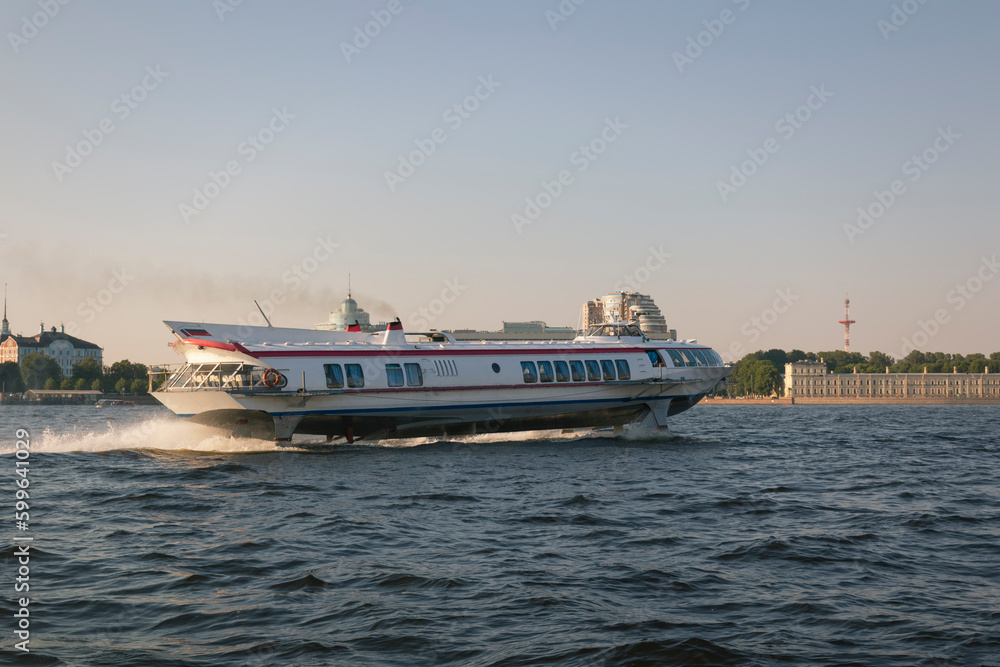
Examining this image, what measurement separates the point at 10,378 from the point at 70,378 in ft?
40.3

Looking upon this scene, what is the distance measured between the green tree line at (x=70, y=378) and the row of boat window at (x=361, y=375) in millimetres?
142399

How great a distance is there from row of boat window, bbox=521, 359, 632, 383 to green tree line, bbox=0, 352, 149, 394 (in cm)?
14215

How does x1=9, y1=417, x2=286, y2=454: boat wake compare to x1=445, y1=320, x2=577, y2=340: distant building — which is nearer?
x1=9, y1=417, x2=286, y2=454: boat wake

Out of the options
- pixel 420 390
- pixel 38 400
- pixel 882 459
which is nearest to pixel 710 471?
pixel 882 459

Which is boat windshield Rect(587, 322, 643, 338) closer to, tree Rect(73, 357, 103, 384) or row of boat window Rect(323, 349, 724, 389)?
row of boat window Rect(323, 349, 724, 389)

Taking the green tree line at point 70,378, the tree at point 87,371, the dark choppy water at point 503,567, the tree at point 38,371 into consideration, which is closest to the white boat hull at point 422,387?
the dark choppy water at point 503,567

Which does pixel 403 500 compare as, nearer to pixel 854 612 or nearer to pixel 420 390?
pixel 854 612

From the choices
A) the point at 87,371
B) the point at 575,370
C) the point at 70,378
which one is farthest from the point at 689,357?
the point at 70,378

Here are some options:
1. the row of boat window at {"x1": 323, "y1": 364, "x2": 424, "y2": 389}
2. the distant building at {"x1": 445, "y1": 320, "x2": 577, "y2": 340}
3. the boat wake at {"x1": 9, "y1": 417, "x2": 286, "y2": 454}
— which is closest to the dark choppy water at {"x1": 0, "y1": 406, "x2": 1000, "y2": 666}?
the boat wake at {"x1": 9, "y1": 417, "x2": 286, "y2": 454}

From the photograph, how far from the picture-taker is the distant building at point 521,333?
546ft

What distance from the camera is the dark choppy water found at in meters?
8.25

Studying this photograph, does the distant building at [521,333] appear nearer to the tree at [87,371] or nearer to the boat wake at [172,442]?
the tree at [87,371]

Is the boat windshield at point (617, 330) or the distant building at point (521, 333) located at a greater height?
the distant building at point (521, 333)

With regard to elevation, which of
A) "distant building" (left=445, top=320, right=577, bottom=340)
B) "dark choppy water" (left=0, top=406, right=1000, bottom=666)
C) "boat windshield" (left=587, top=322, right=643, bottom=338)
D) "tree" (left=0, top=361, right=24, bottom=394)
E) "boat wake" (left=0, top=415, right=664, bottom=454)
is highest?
"distant building" (left=445, top=320, right=577, bottom=340)
